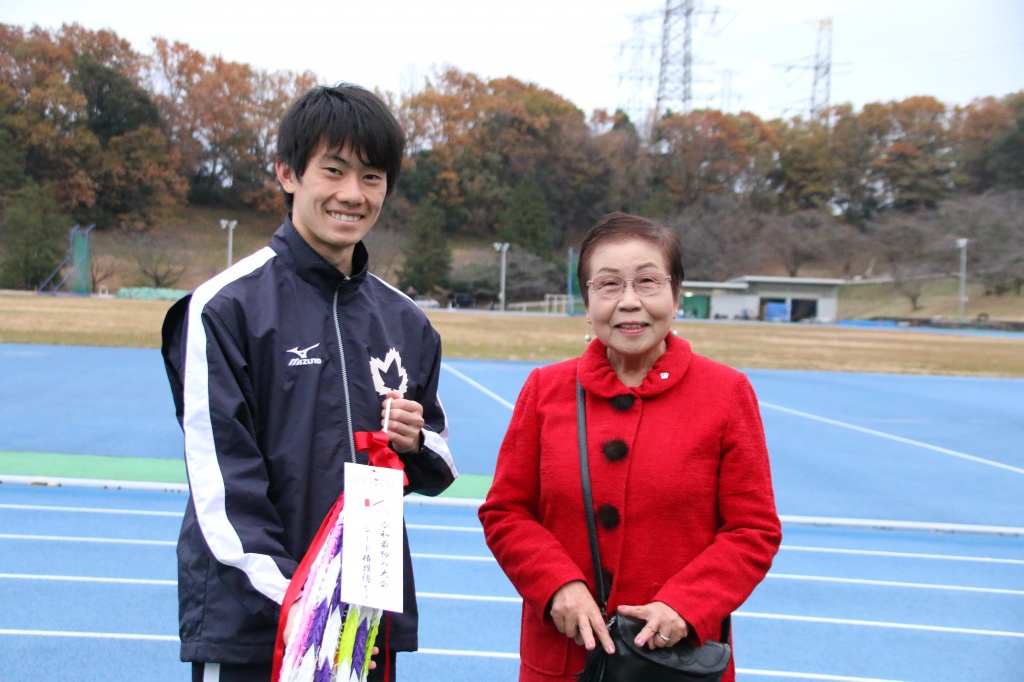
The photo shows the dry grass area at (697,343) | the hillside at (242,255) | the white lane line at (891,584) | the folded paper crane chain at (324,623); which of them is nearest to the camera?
the folded paper crane chain at (324,623)

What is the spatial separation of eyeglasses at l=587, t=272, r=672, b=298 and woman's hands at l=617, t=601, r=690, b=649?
0.66m

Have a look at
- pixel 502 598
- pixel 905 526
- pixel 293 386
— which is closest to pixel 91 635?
pixel 502 598

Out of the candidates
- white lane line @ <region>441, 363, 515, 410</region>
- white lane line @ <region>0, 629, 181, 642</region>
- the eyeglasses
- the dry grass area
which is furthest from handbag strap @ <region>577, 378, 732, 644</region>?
the dry grass area

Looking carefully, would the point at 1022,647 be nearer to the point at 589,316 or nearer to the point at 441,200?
the point at 589,316

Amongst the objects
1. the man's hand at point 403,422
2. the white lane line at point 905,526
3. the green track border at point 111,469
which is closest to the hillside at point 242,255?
the green track border at point 111,469

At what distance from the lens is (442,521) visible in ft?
18.9

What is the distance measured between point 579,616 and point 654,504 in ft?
0.89

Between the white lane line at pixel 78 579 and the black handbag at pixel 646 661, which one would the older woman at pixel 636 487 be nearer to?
the black handbag at pixel 646 661

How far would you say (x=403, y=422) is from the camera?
181 cm

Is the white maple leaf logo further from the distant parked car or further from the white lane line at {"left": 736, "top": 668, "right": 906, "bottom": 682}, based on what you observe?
the distant parked car

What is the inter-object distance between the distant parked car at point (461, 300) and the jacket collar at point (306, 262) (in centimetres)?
5269

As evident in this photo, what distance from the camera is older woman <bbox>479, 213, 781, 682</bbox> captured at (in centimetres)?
175

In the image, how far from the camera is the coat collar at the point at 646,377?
1854 mm

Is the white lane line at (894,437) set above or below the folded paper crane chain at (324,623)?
below
